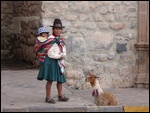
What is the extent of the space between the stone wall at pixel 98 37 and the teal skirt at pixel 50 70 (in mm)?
2659

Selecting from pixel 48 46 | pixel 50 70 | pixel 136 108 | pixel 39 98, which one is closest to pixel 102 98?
pixel 136 108

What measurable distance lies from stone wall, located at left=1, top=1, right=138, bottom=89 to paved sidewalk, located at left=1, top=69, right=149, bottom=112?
0.42 m

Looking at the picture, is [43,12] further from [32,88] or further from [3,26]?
[3,26]

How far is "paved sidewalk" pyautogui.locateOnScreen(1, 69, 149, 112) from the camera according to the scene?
5336mm

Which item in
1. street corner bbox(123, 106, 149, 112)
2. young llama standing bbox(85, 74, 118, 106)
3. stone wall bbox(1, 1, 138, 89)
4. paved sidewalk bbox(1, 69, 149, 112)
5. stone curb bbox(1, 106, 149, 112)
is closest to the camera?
stone curb bbox(1, 106, 149, 112)

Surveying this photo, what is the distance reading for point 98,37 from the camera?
8.47 m

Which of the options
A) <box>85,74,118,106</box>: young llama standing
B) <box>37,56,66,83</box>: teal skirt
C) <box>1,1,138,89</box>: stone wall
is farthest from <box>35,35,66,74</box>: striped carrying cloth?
<box>1,1,138,89</box>: stone wall

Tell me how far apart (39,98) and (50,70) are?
2.14 feet

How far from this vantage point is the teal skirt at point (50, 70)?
5602 millimetres

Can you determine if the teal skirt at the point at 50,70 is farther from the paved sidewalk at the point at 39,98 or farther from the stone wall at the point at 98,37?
the stone wall at the point at 98,37

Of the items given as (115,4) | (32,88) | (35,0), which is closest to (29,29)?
(35,0)

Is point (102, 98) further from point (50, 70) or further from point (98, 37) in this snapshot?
point (98, 37)

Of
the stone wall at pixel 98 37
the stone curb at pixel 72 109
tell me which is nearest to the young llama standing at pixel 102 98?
the stone curb at pixel 72 109

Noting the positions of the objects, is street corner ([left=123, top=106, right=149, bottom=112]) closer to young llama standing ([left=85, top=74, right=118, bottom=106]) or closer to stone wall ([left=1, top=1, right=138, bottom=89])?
young llama standing ([left=85, top=74, right=118, bottom=106])
